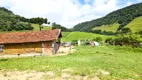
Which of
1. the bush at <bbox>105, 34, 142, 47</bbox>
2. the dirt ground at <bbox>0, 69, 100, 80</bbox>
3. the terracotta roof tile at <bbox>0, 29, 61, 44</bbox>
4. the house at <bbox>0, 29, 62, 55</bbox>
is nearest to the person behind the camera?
the dirt ground at <bbox>0, 69, 100, 80</bbox>

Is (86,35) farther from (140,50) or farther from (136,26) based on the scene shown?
(140,50)

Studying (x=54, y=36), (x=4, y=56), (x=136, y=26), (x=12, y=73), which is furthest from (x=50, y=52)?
(x=136, y=26)

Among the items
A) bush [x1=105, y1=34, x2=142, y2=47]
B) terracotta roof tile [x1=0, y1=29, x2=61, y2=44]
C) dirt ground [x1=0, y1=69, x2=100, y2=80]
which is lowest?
dirt ground [x1=0, y1=69, x2=100, y2=80]

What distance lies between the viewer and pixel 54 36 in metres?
39.1

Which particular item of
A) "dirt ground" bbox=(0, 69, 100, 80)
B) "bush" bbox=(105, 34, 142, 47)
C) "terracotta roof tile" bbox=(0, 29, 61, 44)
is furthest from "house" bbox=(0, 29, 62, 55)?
"bush" bbox=(105, 34, 142, 47)

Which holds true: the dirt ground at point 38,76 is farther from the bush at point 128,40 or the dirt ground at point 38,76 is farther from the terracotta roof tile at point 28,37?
the bush at point 128,40

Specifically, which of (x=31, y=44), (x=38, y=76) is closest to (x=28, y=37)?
(x=31, y=44)

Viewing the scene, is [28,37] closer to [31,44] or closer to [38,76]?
[31,44]

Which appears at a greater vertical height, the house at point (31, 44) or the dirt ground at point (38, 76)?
the house at point (31, 44)

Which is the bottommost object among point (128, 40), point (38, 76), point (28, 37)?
point (38, 76)

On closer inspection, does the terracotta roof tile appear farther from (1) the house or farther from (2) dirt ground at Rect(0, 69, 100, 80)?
(2) dirt ground at Rect(0, 69, 100, 80)

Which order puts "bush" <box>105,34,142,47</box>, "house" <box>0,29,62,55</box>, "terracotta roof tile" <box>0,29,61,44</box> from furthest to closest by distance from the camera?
"bush" <box>105,34,142,47</box> < "terracotta roof tile" <box>0,29,61,44</box> < "house" <box>0,29,62,55</box>

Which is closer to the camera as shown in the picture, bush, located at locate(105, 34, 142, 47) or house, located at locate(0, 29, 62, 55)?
house, located at locate(0, 29, 62, 55)

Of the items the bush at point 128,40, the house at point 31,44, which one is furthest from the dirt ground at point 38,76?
the bush at point 128,40
